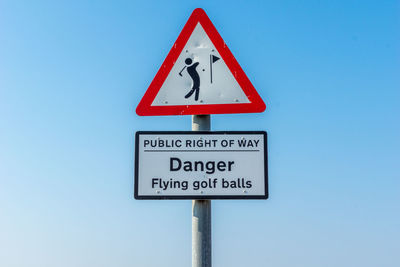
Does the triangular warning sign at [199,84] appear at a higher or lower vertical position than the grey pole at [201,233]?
higher

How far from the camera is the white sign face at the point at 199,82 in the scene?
2168mm

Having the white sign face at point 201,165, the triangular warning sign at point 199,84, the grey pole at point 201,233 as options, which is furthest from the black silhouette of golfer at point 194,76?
the grey pole at point 201,233

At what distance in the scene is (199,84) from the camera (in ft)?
7.13

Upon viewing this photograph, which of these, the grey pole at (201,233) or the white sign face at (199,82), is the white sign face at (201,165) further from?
the white sign face at (199,82)

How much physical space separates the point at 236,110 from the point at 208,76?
0.24 meters

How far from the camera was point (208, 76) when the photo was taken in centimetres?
219

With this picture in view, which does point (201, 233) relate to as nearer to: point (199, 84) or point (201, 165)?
point (201, 165)

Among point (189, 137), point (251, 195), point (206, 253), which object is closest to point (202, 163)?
point (189, 137)

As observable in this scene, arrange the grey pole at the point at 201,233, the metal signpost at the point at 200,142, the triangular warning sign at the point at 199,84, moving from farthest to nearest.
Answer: the triangular warning sign at the point at 199,84, the metal signpost at the point at 200,142, the grey pole at the point at 201,233

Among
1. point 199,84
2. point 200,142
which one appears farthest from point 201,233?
point 199,84

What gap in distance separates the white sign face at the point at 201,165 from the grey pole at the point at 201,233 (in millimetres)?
51

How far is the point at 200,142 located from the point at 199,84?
32 cm

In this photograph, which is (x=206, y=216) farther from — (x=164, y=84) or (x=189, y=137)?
(x=164, y=84)

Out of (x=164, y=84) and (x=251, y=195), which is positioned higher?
(x=164, y=84)
